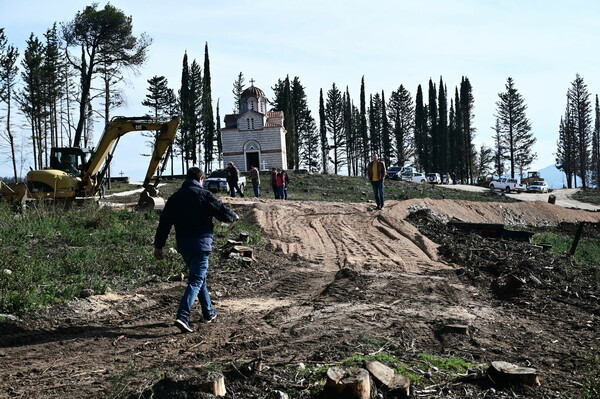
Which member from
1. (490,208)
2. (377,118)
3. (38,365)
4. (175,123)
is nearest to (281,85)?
(377,118)

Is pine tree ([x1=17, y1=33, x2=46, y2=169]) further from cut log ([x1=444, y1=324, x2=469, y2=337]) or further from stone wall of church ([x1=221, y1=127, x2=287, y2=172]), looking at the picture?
cut log ([x1=444, y1=324, x2=469, y2=337])

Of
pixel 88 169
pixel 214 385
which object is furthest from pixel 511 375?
pixel 88 169

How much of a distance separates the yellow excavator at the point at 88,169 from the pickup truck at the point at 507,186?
47732mm

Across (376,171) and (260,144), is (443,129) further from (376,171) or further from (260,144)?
(376,171)

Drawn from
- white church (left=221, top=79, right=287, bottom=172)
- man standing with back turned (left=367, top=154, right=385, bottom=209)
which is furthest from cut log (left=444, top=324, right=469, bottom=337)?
white church (left=221, top=79, right=287, bottom=172)

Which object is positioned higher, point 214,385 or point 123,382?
point 214,385

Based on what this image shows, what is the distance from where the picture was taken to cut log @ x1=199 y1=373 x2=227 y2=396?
4762 mm

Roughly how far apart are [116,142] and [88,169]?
1339mm

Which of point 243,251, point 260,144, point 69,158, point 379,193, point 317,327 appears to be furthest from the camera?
point 260,144

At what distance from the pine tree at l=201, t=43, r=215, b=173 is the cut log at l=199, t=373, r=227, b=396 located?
68.3 meters

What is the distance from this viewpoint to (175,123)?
865 inches

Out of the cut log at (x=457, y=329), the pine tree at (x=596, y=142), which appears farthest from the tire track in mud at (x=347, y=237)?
the pine tree at (x=596, y=142)

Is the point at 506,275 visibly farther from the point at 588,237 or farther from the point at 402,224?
the point at 588,237

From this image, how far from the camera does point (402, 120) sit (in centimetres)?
9181
